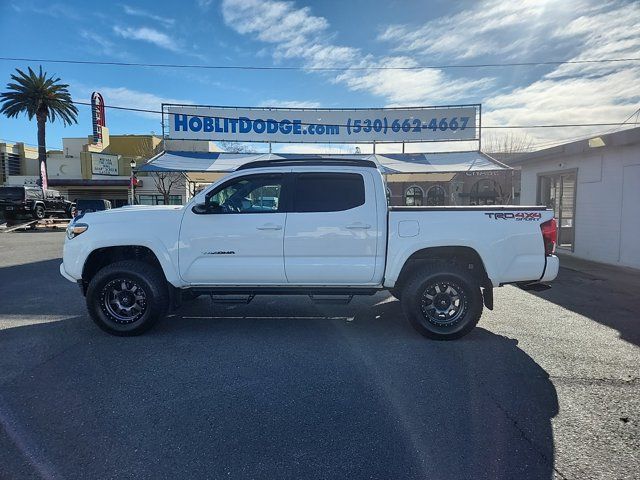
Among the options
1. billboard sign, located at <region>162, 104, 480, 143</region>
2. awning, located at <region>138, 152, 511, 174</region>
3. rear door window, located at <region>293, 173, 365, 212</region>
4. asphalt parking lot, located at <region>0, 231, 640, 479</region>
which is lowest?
asphalt parking lot, located at <region>0, 231, 640, 479</region>

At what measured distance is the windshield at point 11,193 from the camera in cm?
2473

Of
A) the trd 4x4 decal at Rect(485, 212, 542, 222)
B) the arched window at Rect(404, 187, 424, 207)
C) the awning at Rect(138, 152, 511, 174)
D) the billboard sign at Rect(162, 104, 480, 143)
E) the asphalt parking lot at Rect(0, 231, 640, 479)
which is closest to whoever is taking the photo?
the asphalt parking lot at Rect(0, 231, 640, 479)

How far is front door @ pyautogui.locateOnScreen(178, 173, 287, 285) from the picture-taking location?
491cm

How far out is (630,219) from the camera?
400 inches

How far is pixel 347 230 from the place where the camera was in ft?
16.0

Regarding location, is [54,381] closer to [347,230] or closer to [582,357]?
[347,230]

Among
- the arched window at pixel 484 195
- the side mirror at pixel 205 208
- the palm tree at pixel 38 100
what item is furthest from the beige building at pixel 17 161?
the side mirror at pixel 205 208

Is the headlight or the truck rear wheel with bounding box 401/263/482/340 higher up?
the headlight

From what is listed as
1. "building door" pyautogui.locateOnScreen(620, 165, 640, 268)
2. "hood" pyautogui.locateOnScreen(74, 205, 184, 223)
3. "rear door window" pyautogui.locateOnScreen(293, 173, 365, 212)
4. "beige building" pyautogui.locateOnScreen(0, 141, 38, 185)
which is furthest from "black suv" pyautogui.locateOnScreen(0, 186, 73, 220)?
"building door" pyautogui.locateOnScreen(620, 165, 640, 268)

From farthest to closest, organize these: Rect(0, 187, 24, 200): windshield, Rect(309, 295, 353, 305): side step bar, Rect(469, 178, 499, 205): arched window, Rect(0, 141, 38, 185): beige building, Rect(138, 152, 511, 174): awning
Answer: Rect(0, 141, 38, 185): beige building → Rect(0, 187, 24, 200): windshield → Rect(469, 178, 499, 205): arched window → Rect(138, 152, 511, 174): awning → Rect(309, 295, 353, 305): side step bar

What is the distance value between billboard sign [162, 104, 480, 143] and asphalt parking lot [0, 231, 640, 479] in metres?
12.1

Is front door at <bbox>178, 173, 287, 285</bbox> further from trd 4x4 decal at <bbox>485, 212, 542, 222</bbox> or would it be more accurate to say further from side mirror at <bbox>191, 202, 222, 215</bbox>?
trd 4x4 decal at <bbox>485, 212, 542, 222</bbox>

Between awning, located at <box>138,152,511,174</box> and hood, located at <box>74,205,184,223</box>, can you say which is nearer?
hood, located at <box>74,205,184,223</box>

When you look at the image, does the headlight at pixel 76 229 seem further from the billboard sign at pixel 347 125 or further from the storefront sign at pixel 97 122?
the storefront sign at pixel 97 122
